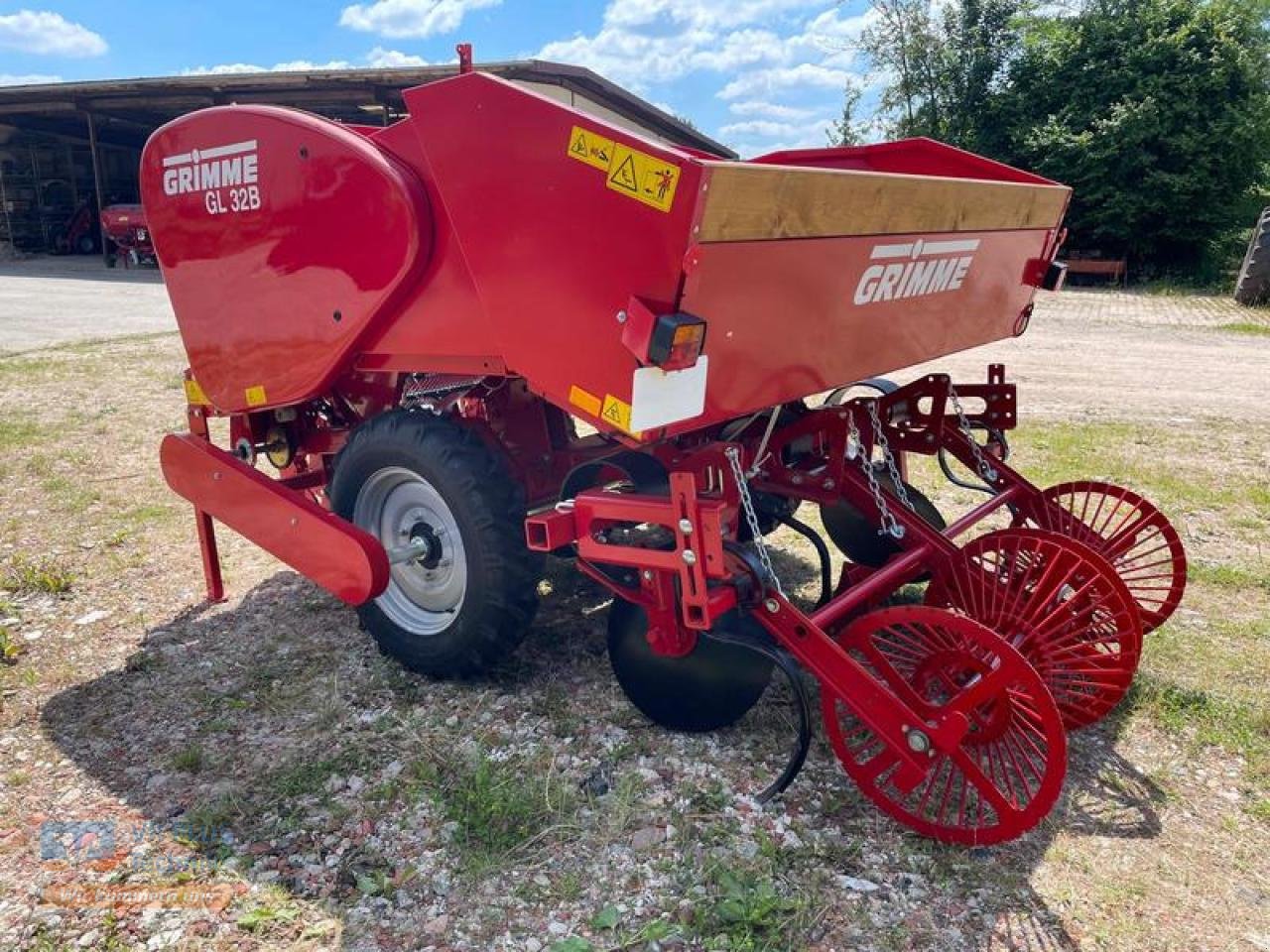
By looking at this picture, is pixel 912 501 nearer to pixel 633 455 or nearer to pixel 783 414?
pixel 783 414

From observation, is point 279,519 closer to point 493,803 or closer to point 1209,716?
point 493,803

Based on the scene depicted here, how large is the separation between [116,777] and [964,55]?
24416 mm

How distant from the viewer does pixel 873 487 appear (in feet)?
10.7

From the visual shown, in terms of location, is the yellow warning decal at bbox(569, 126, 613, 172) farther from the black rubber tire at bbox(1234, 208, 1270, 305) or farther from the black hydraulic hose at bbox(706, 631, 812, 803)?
the black rubber tire at bbox(1234, 208, 1270, 305)

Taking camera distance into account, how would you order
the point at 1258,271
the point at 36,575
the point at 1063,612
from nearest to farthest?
the point at 1063,612 → the point at 36,575 → the point at 1258,271

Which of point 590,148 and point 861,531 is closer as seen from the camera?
point 590,148

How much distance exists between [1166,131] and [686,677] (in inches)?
781

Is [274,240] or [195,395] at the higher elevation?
[274,240]

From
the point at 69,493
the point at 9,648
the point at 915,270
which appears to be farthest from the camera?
the point at 69,493

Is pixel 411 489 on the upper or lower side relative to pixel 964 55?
lower

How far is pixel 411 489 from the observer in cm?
324

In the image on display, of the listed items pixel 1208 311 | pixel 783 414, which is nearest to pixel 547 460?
pixel 783 414

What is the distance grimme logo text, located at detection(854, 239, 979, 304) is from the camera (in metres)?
2.65

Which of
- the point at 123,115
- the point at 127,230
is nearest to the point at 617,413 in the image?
the point at 127,230
